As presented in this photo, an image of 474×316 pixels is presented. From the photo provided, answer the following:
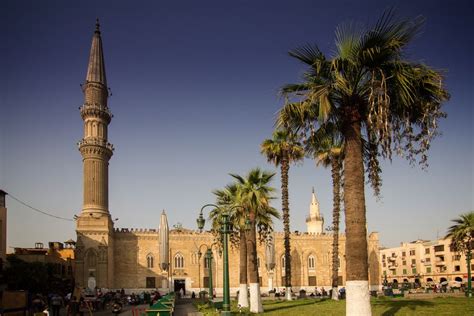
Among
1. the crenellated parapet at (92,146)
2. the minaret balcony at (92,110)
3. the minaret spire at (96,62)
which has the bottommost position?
the crenellated parapet at (92,146)

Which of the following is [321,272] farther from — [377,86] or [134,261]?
[377,86]

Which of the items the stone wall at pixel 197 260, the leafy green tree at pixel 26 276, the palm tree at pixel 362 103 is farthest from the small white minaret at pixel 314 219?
the palm tree at pixel 362 103

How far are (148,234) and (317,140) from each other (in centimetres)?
4374

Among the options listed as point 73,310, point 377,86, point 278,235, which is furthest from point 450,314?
point 278,235

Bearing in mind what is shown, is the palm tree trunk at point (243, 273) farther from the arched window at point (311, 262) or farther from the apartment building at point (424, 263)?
the apartment building at point (424, 263)

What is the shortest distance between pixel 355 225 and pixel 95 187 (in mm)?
43240

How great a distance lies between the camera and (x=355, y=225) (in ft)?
36.0

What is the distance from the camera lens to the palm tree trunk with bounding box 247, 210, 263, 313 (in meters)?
21.3

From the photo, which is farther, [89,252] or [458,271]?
[458,271]

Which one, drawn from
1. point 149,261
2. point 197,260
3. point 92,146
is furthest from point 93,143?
point 197,260

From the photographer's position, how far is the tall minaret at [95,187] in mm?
47656

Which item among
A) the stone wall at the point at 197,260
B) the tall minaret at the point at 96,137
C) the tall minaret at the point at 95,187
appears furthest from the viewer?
the stone wall at the point at 197,260

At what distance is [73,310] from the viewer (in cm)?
2116

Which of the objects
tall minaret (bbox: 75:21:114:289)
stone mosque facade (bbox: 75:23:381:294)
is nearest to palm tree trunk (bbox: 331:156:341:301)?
stone mosque facade (bbox: 75:23:381:294)
